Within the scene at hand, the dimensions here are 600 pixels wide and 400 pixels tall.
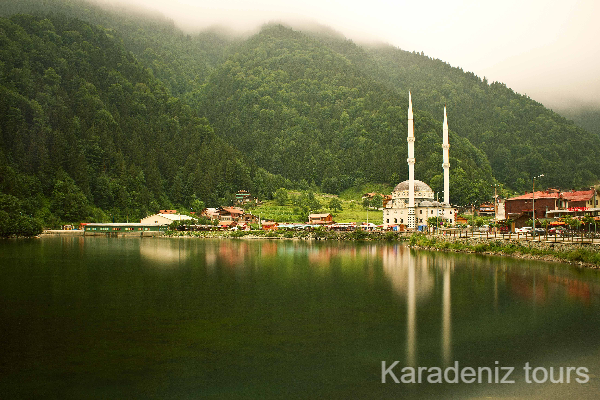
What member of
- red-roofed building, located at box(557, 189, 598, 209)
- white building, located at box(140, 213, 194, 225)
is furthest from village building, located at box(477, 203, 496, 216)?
white building, located at box(140, 213, 194, 225)

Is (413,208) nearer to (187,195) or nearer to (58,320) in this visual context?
(187,195)

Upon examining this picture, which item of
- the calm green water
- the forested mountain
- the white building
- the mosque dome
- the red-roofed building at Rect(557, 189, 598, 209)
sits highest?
the forested mountain

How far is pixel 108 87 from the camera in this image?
155 m

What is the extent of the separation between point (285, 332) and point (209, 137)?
5301 inches

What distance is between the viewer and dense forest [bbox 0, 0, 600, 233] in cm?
11281

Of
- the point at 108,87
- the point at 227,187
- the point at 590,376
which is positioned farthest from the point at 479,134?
the point at 590,376

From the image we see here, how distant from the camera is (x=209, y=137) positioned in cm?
15050

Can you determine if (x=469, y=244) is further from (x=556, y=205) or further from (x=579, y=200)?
(x=556, y=205)

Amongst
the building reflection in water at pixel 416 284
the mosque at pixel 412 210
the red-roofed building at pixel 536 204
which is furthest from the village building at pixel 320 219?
the building reflection in water at pixel 416 284

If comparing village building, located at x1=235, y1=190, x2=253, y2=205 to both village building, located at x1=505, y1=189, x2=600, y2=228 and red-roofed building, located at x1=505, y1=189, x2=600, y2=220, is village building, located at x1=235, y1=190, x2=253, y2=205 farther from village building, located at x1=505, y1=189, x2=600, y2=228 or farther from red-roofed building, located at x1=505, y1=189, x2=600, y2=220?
village building, located at x1=505, y1=189, x2=600, y2=228

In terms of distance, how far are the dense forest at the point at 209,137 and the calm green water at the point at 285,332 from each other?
6079 cm

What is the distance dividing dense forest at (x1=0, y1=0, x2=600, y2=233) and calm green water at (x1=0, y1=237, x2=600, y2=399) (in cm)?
6079

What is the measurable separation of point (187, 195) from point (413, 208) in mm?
54787

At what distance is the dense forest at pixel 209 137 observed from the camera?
11281 cm
